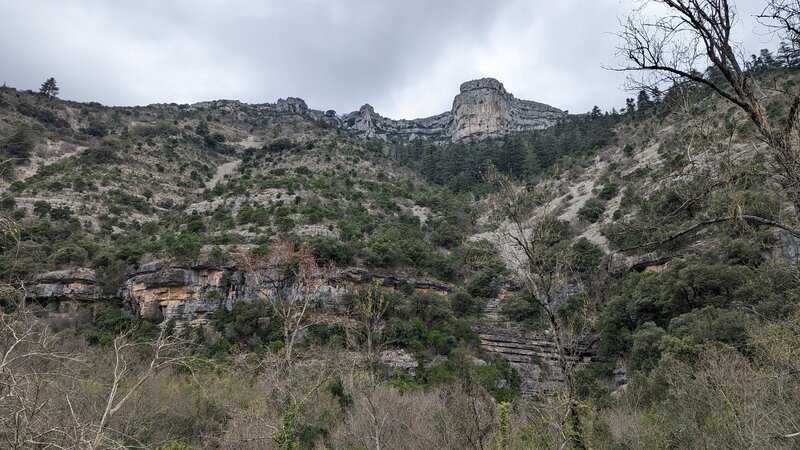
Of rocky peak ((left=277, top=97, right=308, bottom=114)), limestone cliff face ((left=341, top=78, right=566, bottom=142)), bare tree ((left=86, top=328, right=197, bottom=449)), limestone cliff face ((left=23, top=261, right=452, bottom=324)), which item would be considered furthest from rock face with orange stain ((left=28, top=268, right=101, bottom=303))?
limestone cliff face ((left=341, top=78, right=566, bottom=142))

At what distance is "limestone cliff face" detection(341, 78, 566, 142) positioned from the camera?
343 feet

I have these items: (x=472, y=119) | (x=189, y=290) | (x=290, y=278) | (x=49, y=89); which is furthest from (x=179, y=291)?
(x=472, y=119)

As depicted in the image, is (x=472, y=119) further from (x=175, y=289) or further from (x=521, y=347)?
(x=175, y=289)

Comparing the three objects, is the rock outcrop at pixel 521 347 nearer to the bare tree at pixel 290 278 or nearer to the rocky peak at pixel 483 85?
the bare tree at pixel 290 278

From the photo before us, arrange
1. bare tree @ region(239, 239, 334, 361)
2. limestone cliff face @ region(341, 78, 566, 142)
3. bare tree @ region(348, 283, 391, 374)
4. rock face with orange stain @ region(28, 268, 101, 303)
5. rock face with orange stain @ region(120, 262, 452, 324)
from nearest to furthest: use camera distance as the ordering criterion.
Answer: bare tree @ region(239, 239, 334, 361) < bare tree @ region(348, 283, 391, 374) < rock face with orange stain @ region(28, 268, 101, 303) < rock face with orange stain @ region(120, 262, 452, 324) < limestone cliff face @ region(341, 78, 566, 142)

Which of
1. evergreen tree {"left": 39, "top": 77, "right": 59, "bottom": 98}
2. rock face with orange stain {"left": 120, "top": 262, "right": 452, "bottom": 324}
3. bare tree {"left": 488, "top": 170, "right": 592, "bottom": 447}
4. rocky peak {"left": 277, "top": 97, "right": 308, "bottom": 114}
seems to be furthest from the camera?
rocky peak {"left": 277, "top": 97, "right": 308, "bottom": 114}

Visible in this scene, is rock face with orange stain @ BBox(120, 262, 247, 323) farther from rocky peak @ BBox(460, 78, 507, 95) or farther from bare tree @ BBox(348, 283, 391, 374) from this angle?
rocky peak @ BBox(460, 78, 507, 95)

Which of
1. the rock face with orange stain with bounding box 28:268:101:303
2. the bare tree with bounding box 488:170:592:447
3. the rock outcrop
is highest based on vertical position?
the bare tree with bounding box 488:170:592:447

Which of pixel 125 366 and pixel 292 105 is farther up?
pixel 292 105

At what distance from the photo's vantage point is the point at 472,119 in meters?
105

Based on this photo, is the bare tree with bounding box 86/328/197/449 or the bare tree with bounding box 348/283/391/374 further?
the bare tree with bounding box 348/283/391/374

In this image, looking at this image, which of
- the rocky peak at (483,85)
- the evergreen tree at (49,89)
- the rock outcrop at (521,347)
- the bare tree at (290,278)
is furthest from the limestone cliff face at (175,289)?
the rocky peak at (483,85)

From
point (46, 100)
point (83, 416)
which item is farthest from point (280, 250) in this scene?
point (46, 100)

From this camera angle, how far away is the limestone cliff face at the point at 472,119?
104m
